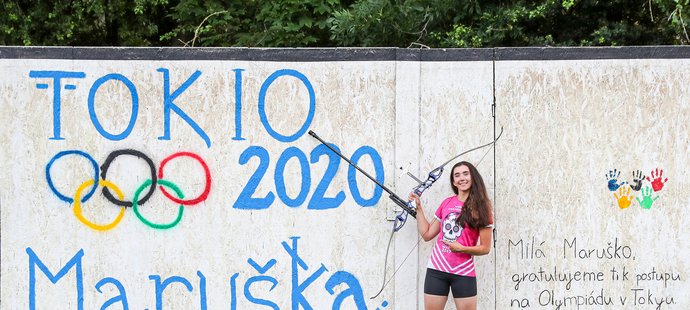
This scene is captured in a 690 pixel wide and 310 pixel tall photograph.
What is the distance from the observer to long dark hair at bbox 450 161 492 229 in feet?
18.4

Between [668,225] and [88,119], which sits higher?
[88,119]

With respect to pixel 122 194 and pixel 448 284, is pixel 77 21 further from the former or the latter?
pixel 448 284

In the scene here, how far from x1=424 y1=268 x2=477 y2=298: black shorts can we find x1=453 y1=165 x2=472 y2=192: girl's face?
569 millimetres

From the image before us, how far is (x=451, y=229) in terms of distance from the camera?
5676 millimetres

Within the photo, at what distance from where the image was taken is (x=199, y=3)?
11086 mm

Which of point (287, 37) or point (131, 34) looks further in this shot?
point (131, 34)

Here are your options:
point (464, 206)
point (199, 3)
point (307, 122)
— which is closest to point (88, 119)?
point (307, 122)

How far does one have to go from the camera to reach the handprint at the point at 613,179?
6.04 meters

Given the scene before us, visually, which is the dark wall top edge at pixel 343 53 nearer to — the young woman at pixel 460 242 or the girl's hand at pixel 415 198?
the young woman at pixel 460 242

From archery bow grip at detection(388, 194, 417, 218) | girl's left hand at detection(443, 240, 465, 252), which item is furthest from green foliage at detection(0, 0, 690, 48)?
girl's left hand at detection(443, 240, 465, 252)

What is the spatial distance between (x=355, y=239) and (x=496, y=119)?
1.27 meters

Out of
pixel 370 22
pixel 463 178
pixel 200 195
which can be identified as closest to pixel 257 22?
pixel 370 22

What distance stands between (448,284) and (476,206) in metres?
0.55

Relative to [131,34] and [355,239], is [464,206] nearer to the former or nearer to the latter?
[355,239]
